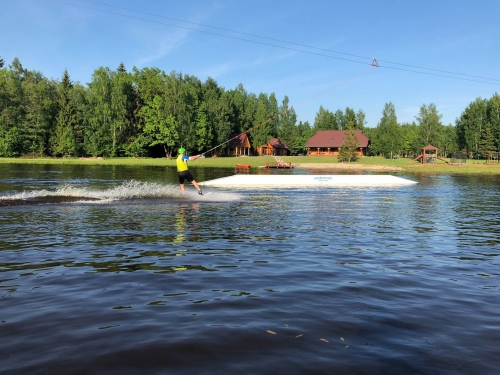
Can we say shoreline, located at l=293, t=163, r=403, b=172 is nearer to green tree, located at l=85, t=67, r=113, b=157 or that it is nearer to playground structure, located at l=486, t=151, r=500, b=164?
playground structure, located at l=486, t=151, r=500, b=164

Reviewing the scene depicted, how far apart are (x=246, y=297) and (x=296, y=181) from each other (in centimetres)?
2766

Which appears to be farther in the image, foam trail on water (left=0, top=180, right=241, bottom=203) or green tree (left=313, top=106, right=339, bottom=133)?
green tree (left=313, top=106, right=339, bottom=133)

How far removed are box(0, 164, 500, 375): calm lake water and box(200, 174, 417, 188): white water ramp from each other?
18.4m

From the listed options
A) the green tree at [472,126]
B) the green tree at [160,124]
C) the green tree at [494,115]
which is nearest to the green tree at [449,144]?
the green tree at [472,126]

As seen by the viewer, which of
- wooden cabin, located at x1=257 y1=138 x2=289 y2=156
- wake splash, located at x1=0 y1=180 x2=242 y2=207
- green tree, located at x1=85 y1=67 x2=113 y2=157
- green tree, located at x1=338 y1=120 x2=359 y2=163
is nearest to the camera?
wake splash, located at x1=0 y1=180 x2=242 y2=207

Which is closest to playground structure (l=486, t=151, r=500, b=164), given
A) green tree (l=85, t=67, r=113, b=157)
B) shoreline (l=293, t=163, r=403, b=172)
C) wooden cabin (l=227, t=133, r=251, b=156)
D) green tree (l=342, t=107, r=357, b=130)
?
shoreline (l=293, t=163, r=403, b=172)

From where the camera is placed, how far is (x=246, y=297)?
22.6 feet

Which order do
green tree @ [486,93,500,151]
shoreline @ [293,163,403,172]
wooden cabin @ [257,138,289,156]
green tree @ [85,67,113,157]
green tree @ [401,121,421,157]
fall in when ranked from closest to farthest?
shoreline @ [293,163,403,172], green tree @ [85,67,113,157], green tree @ [486,93,500,151], green tree @ [401,121,421,157], wooden cabin @ [257,138,289,156]

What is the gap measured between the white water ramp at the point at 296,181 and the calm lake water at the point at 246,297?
18.4 m

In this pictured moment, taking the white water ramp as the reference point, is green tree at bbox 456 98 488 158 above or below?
above

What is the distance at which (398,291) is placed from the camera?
7352 millimetres

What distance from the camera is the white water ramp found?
3344cm

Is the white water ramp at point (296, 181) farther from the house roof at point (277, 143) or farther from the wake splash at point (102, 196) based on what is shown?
the house roof at point (277, 143)

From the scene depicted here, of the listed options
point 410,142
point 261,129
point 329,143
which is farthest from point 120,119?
point 410,142
